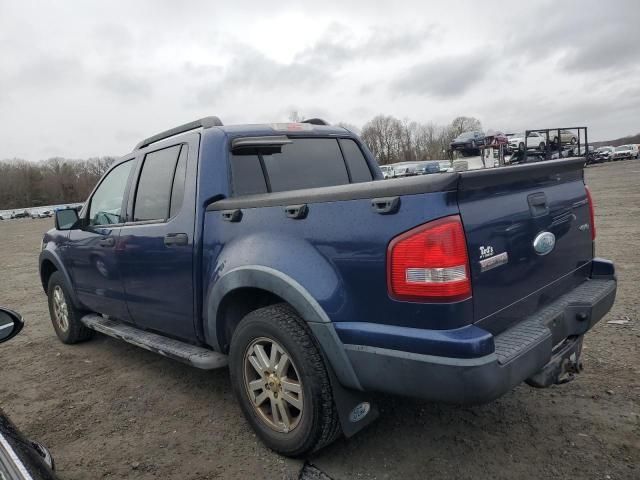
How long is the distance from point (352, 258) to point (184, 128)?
2.19m

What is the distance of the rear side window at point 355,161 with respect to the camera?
407 cm

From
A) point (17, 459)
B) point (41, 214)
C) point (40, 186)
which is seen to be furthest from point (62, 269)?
point (40, 186)

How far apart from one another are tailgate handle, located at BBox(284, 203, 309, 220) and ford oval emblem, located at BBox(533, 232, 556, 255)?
4.00 feet

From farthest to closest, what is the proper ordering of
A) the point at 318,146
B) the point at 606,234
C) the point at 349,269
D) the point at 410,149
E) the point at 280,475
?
the point at 410,149
the point at 606,234
the point at 318,146
the point at 280,475
the point at 349,269

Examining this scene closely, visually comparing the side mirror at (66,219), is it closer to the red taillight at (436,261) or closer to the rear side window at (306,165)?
the rear side window at (306,165)

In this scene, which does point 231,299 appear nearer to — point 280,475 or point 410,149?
point 280,475

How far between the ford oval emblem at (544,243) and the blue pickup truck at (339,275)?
0.04 ft

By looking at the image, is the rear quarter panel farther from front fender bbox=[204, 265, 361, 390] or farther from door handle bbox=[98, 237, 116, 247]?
door handle bbox=[98, 237, 116, 247]

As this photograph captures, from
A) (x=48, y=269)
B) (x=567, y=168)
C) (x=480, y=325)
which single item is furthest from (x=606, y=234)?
(x=48, y=269)

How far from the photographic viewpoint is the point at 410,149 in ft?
299

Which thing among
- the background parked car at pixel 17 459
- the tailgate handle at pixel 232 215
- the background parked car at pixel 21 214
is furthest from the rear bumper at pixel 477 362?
the background parked car at pixel 21 214

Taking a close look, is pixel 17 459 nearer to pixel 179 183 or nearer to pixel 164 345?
pixel 164 345

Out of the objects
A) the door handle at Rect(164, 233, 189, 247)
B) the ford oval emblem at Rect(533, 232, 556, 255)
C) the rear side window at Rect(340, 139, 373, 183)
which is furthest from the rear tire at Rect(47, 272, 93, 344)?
the ford oval emblem at Rect(533, 232, 556, 255)

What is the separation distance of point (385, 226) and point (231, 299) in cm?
127
